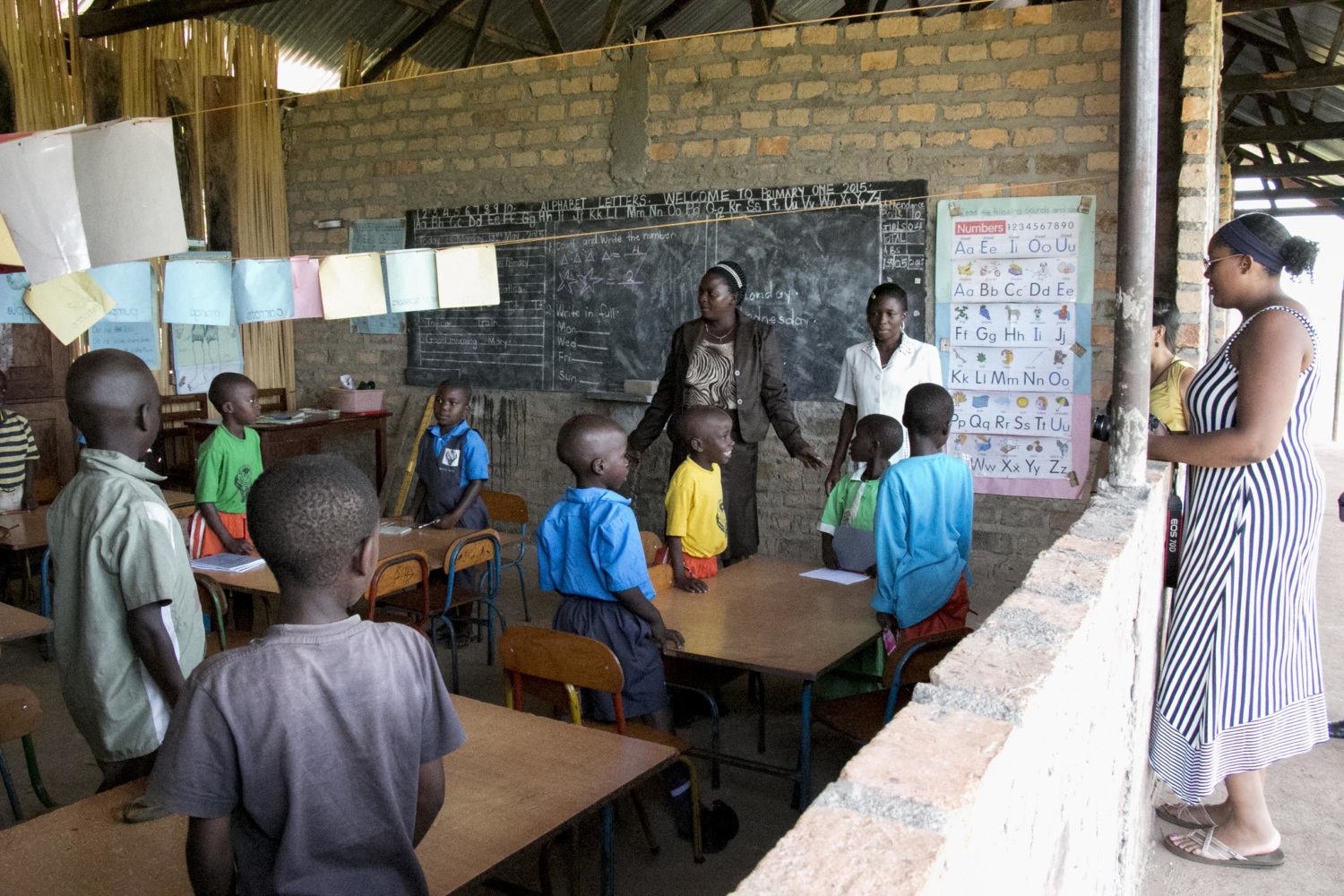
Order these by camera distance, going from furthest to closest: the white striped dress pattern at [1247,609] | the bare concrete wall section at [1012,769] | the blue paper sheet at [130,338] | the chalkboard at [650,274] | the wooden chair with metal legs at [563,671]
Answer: the blue paper sheet at [130,338]
the chalkboard at [650,274]
the white striped dress pattern at [1247,609]
the wooden chair with metal legs at [563,671]
the bare concrete wall section at [1012,769]

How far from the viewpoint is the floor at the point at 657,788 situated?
2.98 meters

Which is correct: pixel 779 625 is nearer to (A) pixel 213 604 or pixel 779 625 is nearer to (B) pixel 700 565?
(B) pixel 700 565

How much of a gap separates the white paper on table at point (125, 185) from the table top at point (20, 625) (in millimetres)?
1088


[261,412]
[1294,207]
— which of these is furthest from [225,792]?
[1294,207]

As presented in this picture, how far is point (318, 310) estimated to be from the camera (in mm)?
4668

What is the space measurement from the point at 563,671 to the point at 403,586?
1.31m

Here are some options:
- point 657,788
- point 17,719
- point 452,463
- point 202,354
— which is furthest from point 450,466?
point 202,354

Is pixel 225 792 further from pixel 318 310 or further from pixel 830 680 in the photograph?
pixel 318 310

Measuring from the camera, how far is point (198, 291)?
4324mm

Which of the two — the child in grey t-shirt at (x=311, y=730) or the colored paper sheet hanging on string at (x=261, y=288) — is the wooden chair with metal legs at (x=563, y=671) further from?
the colored paper sheet hanging on string at (x=261, y=288)

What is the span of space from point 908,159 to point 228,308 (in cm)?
353

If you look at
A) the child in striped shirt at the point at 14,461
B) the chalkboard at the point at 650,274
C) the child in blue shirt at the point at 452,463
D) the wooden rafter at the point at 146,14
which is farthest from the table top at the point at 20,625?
the wooden rafter at the point at 146,14

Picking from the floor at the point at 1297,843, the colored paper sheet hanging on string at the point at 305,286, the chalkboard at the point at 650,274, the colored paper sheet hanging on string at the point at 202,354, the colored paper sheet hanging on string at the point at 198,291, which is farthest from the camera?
the colored paper sheet hanging on string at the point at 202,354

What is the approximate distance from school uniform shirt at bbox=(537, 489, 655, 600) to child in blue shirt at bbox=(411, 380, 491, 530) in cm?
174
